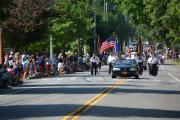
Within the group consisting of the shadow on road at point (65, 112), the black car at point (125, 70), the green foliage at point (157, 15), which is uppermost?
the green foliage at point (157, 15)

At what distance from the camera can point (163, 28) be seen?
94812mm

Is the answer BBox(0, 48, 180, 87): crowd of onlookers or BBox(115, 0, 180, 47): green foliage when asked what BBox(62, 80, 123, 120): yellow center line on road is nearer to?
BBox(0, 48, 180, 87): crowd of onlookers

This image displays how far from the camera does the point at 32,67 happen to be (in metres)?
45.9

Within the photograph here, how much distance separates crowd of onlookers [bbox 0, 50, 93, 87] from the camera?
35.3 meters

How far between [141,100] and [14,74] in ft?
44.1

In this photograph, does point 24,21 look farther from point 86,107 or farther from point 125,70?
point 86,107

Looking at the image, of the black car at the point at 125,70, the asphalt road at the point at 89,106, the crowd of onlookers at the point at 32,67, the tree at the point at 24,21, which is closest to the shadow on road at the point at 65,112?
the asphalt road at the point at 89,106

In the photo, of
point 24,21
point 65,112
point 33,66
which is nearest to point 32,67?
point 33,66

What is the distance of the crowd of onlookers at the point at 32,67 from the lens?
35.3m

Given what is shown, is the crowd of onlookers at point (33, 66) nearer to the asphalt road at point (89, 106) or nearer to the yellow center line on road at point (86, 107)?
the asphalt road at point (89, 106)

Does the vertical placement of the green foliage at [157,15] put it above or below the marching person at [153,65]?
above

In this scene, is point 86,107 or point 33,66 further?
point 33,66

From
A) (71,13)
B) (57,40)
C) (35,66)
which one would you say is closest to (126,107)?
(35,66)

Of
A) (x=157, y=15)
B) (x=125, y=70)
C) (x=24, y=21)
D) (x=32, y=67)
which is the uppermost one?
(x=157, y=15)
